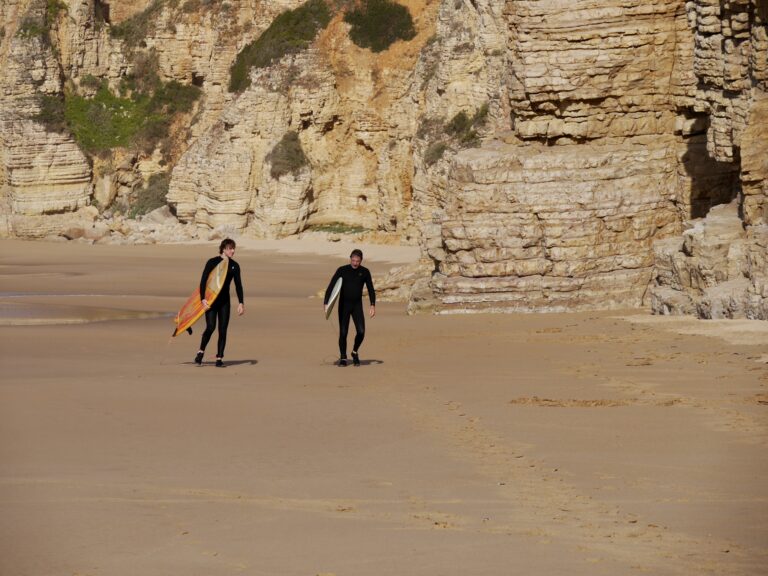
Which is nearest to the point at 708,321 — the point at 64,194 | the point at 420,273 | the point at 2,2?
the point at 420,273

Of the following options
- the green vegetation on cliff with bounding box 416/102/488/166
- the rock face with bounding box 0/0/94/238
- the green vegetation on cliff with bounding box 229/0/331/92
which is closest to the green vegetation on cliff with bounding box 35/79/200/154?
the rock face with bounding box 0/0/94/238

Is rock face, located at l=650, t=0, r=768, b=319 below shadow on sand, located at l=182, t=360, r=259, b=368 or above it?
above

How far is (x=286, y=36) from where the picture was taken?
146ft

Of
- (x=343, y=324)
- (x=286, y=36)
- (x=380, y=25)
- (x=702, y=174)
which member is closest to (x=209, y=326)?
(x=343, y=324)

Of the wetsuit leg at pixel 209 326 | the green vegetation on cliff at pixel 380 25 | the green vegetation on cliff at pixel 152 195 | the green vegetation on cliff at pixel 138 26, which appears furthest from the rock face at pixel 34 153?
the wetsuit leg at pixel 209 326

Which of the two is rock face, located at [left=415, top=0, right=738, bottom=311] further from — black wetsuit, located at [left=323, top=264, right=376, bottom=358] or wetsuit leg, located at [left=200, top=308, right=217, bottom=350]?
wetsuit leg, located at [left=200, top=308, right=217, bottom=350]

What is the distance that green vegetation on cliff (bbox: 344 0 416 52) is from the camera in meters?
43.8

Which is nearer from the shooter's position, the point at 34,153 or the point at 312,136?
the point at 312,136

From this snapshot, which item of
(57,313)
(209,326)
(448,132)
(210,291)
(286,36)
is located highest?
(286,36)

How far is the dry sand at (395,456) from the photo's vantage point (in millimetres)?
6281

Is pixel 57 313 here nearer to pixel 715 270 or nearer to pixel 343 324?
pixel 343 324

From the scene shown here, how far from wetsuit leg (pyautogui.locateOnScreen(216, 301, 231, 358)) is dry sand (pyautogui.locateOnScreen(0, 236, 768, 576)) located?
1.17 feet

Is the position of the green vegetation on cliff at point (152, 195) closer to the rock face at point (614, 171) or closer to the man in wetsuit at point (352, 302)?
the rock face at point (614, 171)

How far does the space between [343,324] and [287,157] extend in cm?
3034
